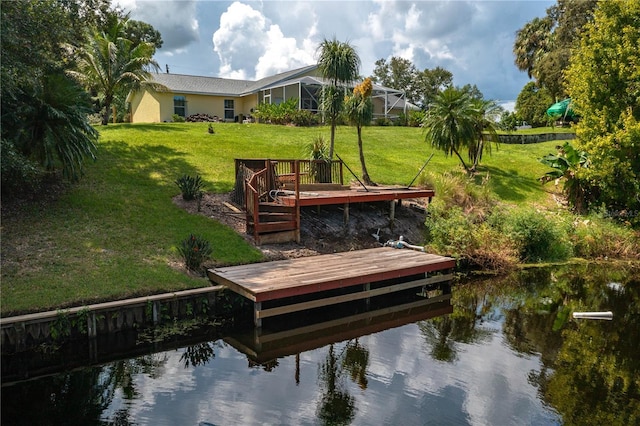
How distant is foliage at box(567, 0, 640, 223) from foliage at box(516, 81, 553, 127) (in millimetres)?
24118

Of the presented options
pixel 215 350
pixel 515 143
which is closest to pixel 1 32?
pixel 215 350

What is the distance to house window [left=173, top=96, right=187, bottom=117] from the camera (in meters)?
33.3

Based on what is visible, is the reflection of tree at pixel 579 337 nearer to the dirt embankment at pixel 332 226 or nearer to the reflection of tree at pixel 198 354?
the dirt embankment at pixel 332 226

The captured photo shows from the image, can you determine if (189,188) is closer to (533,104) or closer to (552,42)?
(552,42)

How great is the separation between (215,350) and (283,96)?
26.8 m

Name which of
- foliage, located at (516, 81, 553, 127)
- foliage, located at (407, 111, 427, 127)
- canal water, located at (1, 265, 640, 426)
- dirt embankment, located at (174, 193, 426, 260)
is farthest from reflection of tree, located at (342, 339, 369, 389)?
foliage, located at (516, 81, 553, 127)

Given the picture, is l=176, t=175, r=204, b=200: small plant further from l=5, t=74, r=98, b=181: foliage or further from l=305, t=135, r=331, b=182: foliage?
l=305, t=135, r=331, b=182: foliage

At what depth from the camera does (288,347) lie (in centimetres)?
899

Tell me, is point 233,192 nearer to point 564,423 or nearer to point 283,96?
point 564,423

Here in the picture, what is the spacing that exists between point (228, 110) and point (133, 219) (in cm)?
2463

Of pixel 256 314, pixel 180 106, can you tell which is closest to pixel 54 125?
pixel 256 314

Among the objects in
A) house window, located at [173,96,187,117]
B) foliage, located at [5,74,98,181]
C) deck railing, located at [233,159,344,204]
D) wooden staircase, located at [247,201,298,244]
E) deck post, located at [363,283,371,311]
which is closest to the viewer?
deck post, located at [363,283,371,311]

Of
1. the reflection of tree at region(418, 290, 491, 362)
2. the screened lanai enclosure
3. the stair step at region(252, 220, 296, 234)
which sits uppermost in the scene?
the screened lanai enclosure

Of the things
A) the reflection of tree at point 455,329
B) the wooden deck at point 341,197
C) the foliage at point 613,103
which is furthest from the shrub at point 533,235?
the foliage at point 613,103
